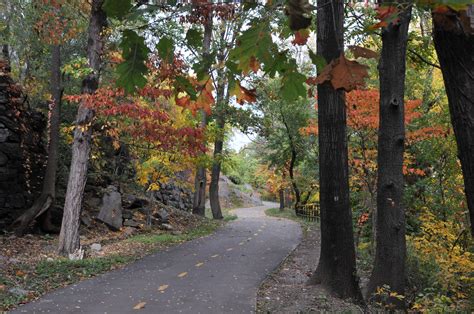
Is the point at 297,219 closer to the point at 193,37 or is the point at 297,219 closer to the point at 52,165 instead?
the point at 52,165

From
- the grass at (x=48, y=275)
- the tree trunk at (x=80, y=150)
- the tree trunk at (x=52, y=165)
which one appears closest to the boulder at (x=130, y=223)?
the tree trunk at (x=52, y=165)

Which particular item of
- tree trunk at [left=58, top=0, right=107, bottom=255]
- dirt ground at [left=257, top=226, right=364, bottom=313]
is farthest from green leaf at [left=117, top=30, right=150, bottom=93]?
tree trunk at [left=58, top=0, right=107, bottom=255]

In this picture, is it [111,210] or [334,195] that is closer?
[334,195]

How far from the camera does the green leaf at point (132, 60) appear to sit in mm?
2072

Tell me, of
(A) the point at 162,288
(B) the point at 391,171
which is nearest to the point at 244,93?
(B) the point at 391,171

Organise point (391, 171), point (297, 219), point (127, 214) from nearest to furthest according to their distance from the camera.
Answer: point (391, 171) → point (127, 214) → point (297, 219)

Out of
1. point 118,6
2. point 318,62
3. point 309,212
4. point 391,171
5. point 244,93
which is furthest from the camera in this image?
point 309,212

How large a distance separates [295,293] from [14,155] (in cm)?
899

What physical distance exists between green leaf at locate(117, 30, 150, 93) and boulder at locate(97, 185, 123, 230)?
39.1 feet

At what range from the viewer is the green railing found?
24.2 meters

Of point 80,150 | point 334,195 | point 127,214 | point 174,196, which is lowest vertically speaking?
point 127,214

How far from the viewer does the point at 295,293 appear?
696cm

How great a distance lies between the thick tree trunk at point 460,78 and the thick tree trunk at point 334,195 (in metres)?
4.93

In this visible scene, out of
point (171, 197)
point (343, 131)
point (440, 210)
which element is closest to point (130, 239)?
point (343, 131)
